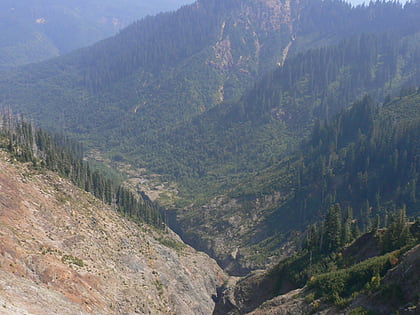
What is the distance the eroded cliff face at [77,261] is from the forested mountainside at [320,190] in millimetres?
36029

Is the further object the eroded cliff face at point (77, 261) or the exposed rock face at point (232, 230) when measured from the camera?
the exposed rock face at point (232, 230)

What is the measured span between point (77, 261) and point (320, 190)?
9538 centimetres

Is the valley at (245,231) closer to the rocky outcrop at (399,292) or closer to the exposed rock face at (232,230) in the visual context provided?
the rocky outcrop at (399,292)

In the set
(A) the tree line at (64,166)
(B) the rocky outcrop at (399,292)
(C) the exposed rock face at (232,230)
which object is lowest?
(C) the exposed rock face at (232,230)

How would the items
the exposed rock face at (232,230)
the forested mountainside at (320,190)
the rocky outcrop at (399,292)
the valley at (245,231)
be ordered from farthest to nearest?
the exposed rock face at (232,230) < the forested mountainside at (320,190) < the valley at (245,231) < the rocky outcrop at (399,292)

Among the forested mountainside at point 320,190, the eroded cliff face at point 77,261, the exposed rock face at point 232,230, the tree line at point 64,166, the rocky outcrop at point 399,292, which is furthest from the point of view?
the exposed rock face at point 232,230

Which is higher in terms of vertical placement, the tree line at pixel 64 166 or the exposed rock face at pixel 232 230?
the tree line at pixel 64 166

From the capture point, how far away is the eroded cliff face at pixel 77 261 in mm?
53844

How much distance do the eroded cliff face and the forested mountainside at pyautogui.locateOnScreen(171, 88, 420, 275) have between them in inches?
1418

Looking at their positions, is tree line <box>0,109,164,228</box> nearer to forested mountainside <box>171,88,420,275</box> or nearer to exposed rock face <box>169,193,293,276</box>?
exposed rock face <box>169,193,293,276</box>

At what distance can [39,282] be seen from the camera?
183 ft

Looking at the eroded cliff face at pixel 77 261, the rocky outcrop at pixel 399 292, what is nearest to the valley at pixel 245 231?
the rocky outcrop at pixel 399 292

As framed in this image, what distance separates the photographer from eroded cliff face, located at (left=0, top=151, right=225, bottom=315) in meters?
53.8

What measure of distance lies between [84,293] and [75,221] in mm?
22076
